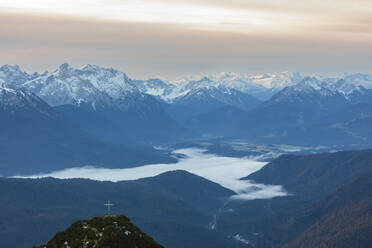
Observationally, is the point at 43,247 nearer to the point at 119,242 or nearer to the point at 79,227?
the point at 79,227

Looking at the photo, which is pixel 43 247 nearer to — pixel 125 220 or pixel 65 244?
pixel 65 244

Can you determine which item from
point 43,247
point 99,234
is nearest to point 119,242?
point 99,234

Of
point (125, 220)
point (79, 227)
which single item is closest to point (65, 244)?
point (79, 227)

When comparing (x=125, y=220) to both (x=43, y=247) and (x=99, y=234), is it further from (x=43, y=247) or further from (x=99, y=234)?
(x=43, y=247)

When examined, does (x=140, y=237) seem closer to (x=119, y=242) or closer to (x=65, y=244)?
(x=119, y=242)
